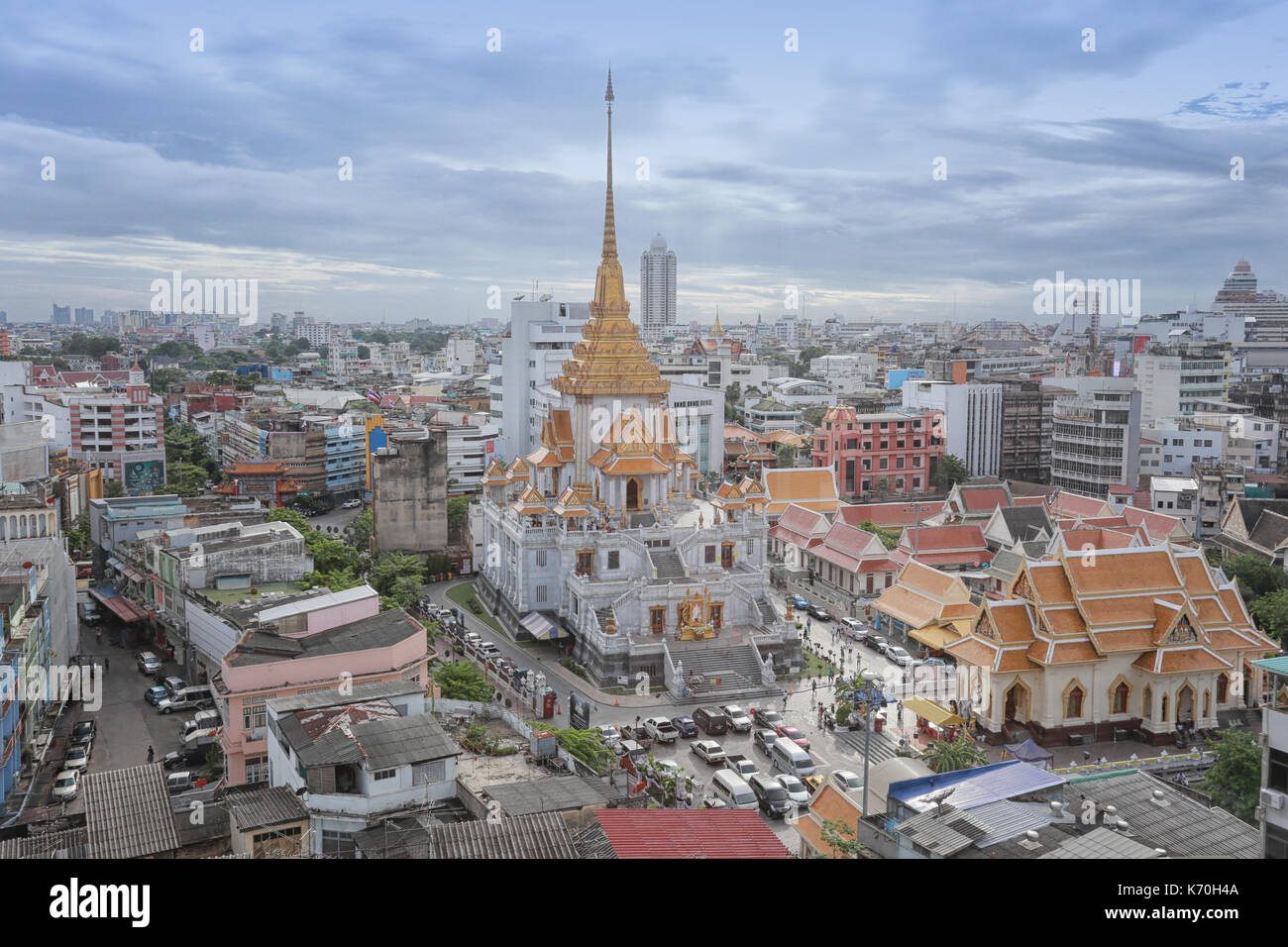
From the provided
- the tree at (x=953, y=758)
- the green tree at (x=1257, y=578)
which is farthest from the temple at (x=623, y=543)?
the green tree at (x=1257, y=578)

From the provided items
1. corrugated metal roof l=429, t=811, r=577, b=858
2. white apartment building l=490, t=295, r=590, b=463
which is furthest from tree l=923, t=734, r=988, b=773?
white apartment building l=490, t=295, r=590, b=463

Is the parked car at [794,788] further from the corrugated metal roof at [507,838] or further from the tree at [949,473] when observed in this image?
the tree at [949,473]

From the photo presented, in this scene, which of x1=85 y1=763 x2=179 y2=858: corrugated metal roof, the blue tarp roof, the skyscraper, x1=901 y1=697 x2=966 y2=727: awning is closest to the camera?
the blue tarp roof

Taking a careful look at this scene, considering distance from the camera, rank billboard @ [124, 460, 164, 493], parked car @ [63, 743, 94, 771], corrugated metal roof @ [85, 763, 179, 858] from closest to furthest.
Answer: corrugated metal roof @ [85, 763, 179, 858]
parked car @ [63, 743, 94, 771]
billboard @ [124, 460, 164, 493]

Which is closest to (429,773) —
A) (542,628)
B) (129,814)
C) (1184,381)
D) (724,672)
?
(129,814)

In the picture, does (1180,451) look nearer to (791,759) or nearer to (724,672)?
(724,672)

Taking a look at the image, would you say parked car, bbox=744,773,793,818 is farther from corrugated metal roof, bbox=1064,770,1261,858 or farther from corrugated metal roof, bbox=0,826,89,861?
corrugated metal roof, bbox=0,826,89,861
